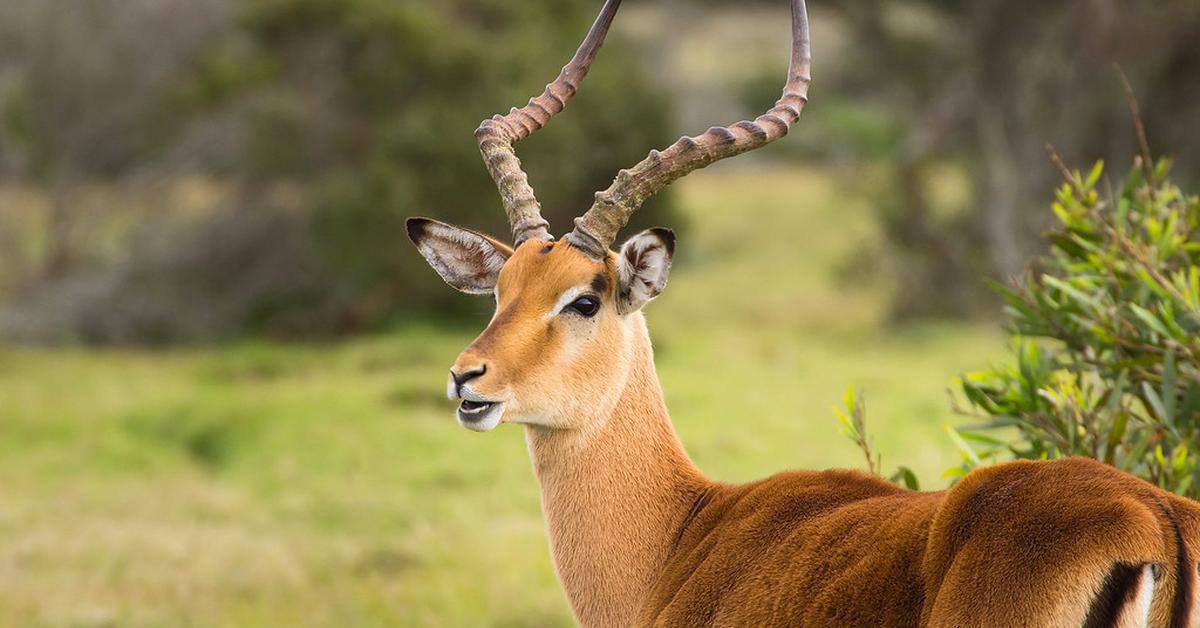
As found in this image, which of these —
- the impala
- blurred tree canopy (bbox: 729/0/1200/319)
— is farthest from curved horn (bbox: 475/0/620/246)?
blurred tree canopy (bbox: 729/0/1200/319)

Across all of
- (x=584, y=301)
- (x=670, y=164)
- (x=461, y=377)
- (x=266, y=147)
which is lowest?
(x=461, y=377)

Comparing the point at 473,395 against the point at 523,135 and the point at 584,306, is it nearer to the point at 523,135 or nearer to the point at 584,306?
the point at 584,306

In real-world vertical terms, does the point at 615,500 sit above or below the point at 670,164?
below

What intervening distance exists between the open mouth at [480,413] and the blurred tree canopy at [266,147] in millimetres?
12539

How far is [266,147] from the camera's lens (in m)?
17.2

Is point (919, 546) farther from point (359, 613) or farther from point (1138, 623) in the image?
point (359, 613)

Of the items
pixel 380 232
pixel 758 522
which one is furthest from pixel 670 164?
pixel 380 232

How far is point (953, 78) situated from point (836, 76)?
12906 mm

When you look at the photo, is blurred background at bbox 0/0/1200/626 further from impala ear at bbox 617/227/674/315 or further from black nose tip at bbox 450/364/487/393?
black nose tip at bbox 450/364/487/393

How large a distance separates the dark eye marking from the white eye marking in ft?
0.05

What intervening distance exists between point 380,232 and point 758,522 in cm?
Result: 1322

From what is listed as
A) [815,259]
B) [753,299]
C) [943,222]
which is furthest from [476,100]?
[815,259]


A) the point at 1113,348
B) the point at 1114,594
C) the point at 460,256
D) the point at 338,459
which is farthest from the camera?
the point at 338,459

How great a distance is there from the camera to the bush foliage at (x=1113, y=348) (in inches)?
186
